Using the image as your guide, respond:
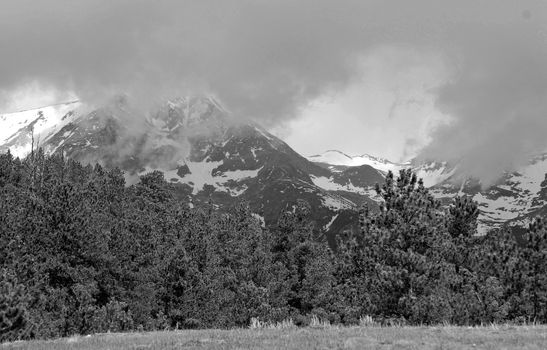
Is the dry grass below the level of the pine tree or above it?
below

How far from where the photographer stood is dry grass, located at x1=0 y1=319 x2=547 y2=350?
16.4 metres

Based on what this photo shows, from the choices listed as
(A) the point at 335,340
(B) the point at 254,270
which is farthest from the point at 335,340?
(B) the point at 254,270

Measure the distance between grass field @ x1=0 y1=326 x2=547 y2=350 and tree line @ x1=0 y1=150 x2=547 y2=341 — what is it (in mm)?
4408

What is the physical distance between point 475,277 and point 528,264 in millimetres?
3639

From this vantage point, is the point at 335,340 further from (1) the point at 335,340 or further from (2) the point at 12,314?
(2) the point at 12,314

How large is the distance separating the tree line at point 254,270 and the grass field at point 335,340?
4408mm

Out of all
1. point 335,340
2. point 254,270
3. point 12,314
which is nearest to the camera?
point 335,340

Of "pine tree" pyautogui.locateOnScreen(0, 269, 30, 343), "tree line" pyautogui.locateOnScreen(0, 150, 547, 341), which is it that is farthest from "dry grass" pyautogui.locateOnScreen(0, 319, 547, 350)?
"tree line" pyautogui.locateOnScreen(0, 150, 547, 341)

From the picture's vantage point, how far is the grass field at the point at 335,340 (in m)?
16.4

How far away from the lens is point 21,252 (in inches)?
1522

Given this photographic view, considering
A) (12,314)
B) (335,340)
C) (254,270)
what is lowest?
(335,340)

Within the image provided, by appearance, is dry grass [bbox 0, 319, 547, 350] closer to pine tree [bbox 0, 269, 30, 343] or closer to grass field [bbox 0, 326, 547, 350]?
grass field [bbox 0, 326, 547, 350]

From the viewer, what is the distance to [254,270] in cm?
5888

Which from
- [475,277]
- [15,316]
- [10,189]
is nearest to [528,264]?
[475,277]
